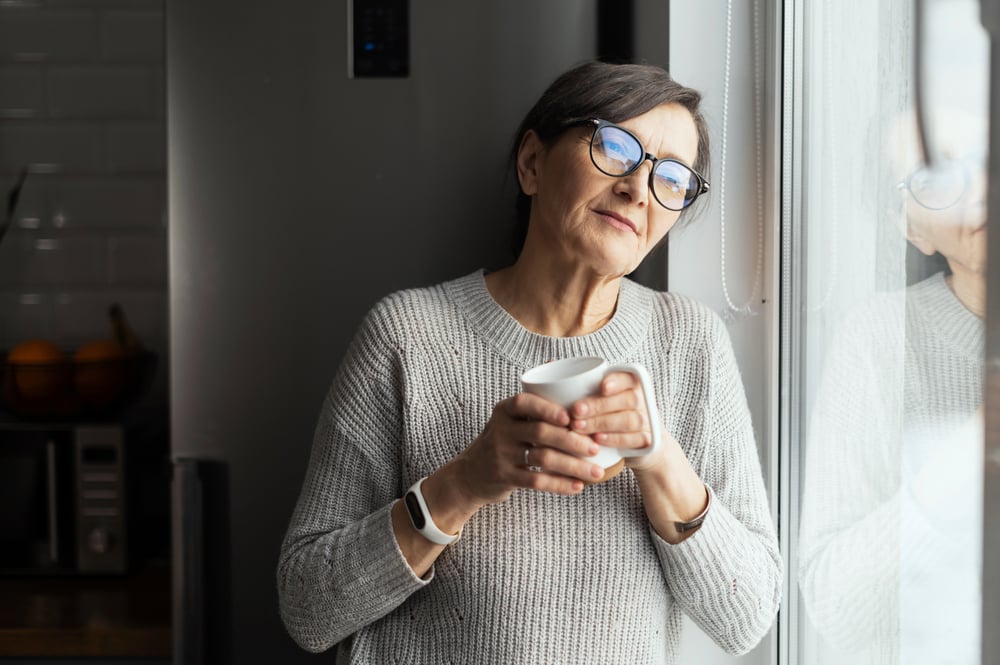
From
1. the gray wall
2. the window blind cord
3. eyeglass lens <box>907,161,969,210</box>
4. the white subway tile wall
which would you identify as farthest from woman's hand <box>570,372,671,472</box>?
the white subway tile wall

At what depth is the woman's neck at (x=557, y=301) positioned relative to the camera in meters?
1.09

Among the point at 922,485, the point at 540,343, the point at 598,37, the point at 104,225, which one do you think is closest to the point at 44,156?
the point at 104,225

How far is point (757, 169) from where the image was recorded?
1255 millimetres

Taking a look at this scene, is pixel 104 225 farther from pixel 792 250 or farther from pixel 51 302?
pixel 792 250

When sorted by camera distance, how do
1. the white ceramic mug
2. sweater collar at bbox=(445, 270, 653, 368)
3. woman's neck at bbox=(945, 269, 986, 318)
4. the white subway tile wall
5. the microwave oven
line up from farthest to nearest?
the white subway tile wall → the microwave oven → sweater collar at bbox=(445, 270, 653, 368) → the white ceramic mug → woman's neck at bbox=(945, 269, 986, 318)

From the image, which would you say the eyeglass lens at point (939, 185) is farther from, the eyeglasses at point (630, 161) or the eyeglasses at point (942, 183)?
the eyeglasses at point (630, 161)

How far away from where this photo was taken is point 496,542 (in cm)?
104

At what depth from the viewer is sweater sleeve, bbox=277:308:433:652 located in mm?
1025

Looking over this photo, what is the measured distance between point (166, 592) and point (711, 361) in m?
1.11

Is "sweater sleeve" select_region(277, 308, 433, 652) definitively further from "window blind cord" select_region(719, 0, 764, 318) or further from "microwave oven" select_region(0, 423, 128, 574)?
"microwave oven" select_region(0, 423, 128, 574)

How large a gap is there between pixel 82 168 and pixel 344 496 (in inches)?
58.0

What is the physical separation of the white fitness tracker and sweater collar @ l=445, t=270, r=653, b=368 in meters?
0.19

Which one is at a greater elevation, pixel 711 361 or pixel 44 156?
pixel 44 156

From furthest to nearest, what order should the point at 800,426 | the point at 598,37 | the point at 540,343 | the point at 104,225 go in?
the point at 104,225 → the point at 598,37 → the point at 800,426 → the point at 540,343
